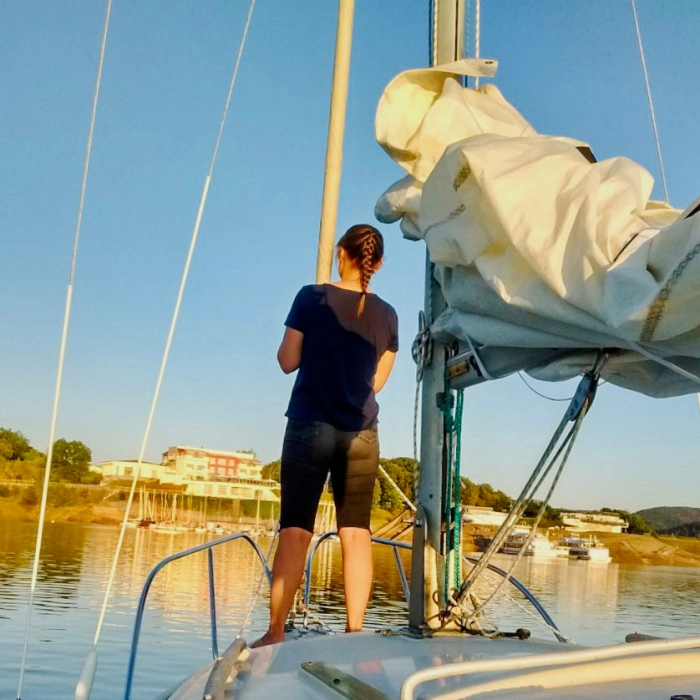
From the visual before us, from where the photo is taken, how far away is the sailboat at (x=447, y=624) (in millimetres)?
1478

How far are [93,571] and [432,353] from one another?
21722 millimetres

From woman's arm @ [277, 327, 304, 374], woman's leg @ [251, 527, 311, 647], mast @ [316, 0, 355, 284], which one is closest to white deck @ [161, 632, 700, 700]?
woman's leg @ [251, 527, 311, 647]

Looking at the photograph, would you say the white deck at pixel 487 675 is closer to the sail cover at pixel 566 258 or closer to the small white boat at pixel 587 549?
the sail cover at pixel 566 258

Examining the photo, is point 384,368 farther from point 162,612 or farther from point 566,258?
point 162,612

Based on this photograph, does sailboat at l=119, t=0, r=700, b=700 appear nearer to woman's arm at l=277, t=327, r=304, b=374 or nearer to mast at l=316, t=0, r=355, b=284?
woman's arm at l=277, t=327, r=304, b=374

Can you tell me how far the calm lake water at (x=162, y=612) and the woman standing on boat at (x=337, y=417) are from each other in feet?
2.34

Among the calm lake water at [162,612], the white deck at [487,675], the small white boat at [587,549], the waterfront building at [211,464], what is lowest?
the calm lake water at [162,612]

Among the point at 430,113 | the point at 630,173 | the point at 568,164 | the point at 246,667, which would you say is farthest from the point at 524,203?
the point at 246,667

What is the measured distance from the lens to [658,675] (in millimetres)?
1554

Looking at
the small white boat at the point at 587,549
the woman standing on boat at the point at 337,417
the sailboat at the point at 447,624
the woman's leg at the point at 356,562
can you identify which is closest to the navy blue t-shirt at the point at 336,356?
the woman standing on boat at the point at 337,417

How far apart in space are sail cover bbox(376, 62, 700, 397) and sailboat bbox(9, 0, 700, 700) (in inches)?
0.5

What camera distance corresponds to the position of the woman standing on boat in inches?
110

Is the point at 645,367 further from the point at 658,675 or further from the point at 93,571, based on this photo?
the point at 93,571

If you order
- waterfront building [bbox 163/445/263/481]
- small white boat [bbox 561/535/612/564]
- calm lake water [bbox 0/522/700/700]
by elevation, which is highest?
waterfront building [bbox 163/445/263/481]
